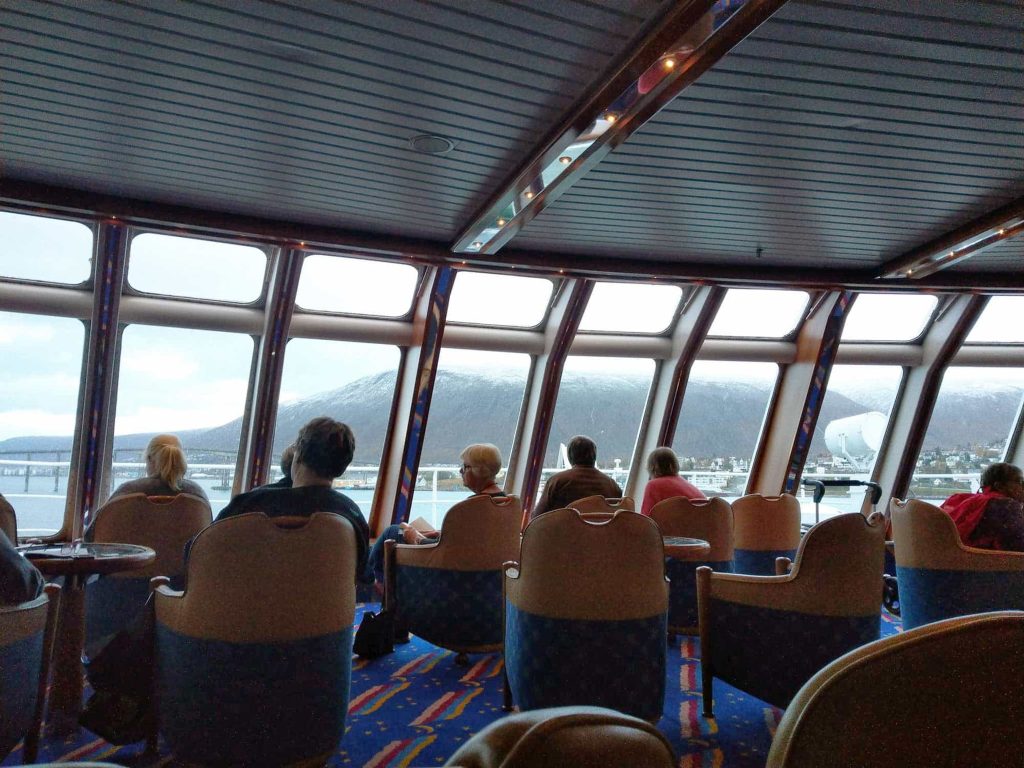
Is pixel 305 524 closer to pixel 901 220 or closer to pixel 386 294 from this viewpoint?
pixel 386 294

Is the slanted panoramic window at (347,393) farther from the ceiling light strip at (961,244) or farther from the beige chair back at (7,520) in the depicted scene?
the ceiling light strip at (961,244)

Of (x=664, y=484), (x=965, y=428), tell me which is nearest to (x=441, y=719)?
(x=664, y=484)

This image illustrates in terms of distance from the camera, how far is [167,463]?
419 cm

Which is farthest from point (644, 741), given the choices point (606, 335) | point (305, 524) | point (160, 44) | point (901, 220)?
point (606, 335)

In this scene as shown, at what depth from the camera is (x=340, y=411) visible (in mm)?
7605

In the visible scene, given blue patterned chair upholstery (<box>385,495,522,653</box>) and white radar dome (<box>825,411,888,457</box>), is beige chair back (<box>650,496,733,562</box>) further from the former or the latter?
white radar dome (<box>825,411,888,457</box>)

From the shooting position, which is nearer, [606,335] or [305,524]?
[305,524]

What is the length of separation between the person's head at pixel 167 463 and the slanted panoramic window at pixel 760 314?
597cm

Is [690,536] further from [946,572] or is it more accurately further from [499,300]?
[499,300]

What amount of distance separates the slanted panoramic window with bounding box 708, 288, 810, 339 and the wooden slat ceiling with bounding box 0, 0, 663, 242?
408 centimetres

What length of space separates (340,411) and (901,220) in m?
5.58

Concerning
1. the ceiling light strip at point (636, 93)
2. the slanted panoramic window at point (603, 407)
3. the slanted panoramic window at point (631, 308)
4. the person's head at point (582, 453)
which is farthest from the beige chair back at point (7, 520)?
the slanted panoramic window at point (631, 308)

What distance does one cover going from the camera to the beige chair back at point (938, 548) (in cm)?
405

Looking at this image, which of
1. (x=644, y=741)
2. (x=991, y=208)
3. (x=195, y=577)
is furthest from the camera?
(x=991, y=208)
